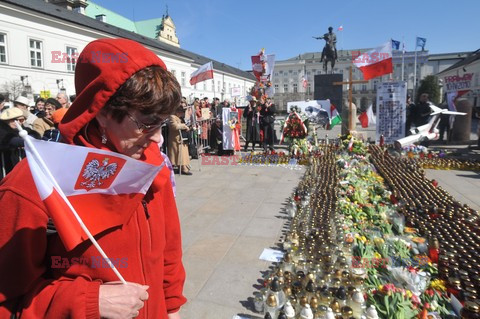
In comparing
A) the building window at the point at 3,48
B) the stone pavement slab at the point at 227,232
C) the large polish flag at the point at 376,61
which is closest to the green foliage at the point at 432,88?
the large polish flag at the point at 376,61

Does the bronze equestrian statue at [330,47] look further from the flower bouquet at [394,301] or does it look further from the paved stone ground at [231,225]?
the flower bouquet at [394,301]

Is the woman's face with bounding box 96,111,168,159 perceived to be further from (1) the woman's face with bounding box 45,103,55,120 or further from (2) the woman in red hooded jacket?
(1) the woman's face with bounding box 45,103,55,120

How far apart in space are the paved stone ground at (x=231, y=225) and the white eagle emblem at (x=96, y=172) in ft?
6.56

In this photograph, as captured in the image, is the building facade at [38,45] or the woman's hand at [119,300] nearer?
the woman's hand at [119,300]

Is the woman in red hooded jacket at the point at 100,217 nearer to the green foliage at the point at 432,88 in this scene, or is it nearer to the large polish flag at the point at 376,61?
the large polish flag at the point at 376,61

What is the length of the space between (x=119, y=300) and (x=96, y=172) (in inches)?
16.5

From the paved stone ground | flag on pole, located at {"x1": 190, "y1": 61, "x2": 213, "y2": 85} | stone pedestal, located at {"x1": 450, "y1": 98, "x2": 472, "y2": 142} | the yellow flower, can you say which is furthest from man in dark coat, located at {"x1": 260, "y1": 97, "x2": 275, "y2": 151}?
the yellow flower

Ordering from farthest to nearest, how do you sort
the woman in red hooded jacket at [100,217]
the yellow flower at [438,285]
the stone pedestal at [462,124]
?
the stone pedestal at [462,124] → the yellow flower at [438,285] → the woman in red hooded jacket at [100,217]

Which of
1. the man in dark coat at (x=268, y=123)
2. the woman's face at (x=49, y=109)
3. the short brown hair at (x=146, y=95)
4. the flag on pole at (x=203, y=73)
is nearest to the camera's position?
the short brown hair at (x=146, y=95)

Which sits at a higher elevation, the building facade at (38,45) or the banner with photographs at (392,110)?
the building facade at (38,45)

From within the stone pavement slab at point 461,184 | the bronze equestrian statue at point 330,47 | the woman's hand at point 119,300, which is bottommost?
the stone pavement slab at point 461,184

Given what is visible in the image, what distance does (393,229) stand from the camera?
436cm

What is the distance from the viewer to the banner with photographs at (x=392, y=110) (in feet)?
37.7

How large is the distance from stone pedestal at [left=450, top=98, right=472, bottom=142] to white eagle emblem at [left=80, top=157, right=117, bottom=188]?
51.3ft
